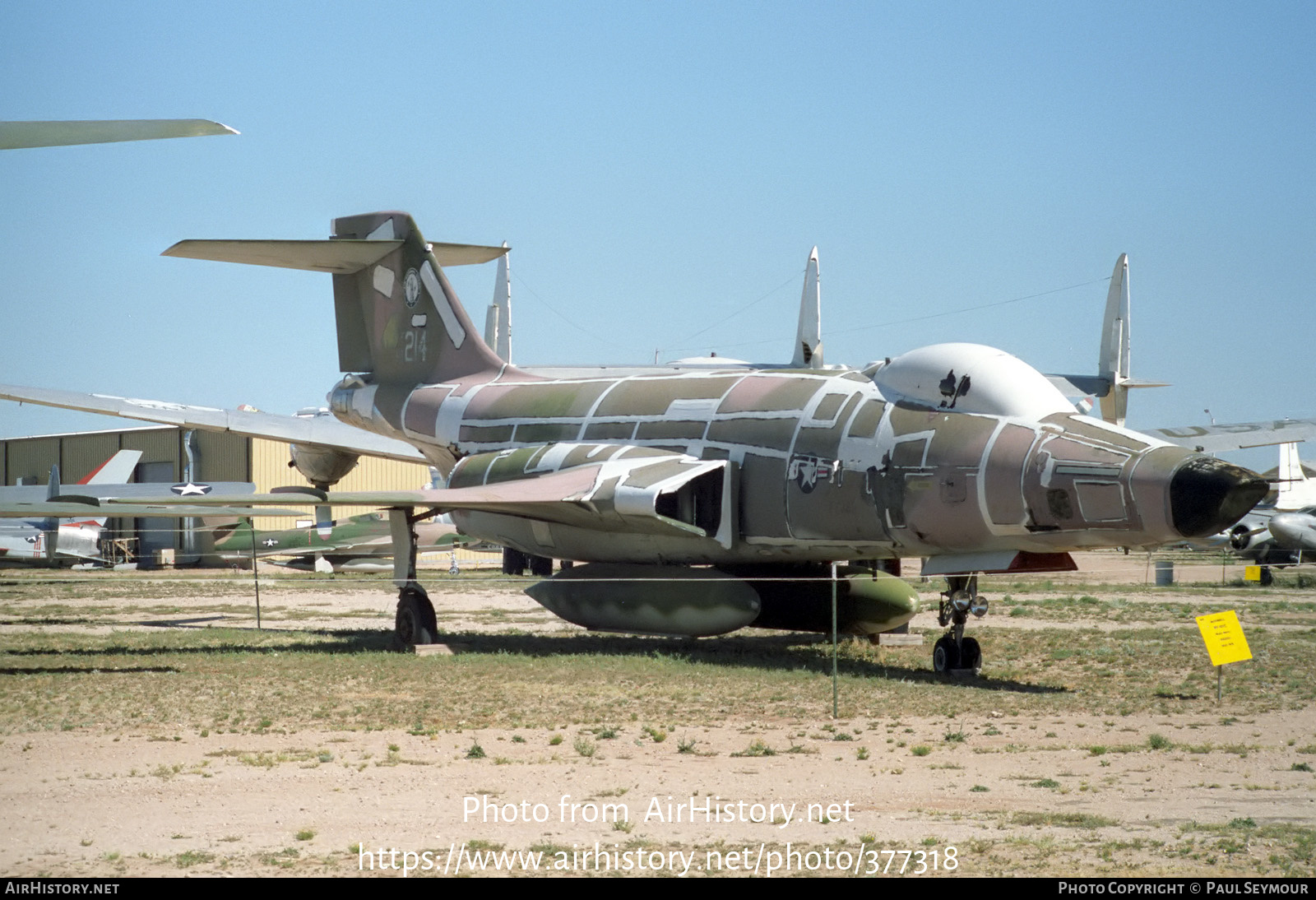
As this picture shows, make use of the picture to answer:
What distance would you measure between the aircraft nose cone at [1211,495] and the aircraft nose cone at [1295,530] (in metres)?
21.5

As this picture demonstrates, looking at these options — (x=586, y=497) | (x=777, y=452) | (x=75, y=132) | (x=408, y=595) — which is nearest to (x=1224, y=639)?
(x=777, y=452)

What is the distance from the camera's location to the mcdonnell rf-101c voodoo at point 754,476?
1179 cm

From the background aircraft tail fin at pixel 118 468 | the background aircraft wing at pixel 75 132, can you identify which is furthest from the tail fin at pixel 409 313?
the background aircraft tail fin at pixel 118 468

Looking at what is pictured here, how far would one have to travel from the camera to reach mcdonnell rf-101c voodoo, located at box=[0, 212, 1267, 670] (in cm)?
1179

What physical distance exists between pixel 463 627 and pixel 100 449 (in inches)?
1500

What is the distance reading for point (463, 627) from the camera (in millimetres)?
18797

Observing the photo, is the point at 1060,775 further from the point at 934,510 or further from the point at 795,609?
the point at 795,609

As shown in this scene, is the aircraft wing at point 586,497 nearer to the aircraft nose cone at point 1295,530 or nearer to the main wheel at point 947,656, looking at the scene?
the main wheel at point 947,656

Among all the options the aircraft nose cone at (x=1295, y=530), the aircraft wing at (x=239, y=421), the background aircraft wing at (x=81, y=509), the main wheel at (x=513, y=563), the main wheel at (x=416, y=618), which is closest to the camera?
the background aircraft wing at (x=81, y=509)

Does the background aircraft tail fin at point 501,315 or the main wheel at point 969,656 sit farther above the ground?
the background aircraft tail fin at point 501,315

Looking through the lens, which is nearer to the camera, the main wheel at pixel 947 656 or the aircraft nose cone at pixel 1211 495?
the aircraft nose cone at pixel 1211 495

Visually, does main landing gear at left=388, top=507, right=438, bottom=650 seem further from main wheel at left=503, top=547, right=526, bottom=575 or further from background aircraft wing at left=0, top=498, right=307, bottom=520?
main wheel at left=503, top=547, right=526, bottom=575

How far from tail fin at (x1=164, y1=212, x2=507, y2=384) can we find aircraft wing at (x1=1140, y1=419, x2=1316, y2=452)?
11531mm

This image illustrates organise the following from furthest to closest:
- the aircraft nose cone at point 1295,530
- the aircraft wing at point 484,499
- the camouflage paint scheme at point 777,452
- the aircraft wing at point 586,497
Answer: the aircraft nose cone at point 1295,530 < the aircraft wing at point 484,499 < the aircraft wing at point 586,497 < the camouflage paint scheme at point 777,452
